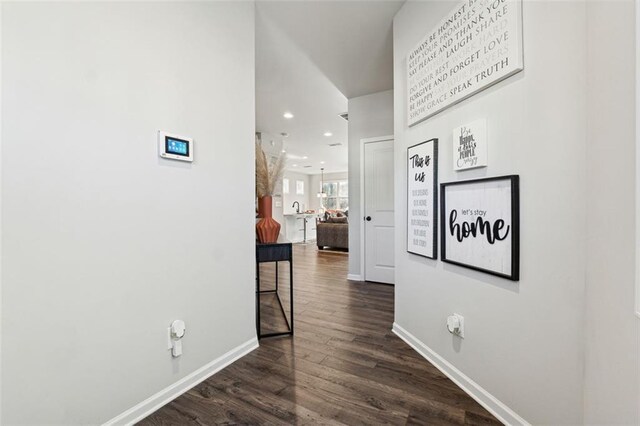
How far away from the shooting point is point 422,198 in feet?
6.46

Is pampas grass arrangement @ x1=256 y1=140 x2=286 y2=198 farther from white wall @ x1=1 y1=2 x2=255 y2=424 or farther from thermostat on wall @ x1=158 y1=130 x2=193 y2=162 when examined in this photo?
thermostat on wall @ x1=158 y1=130 x2=193 y2=162

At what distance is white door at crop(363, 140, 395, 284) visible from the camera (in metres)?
3.75

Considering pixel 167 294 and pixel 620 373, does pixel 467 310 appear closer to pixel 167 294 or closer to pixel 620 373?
pixel 620 373

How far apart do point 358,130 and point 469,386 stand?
125 inches

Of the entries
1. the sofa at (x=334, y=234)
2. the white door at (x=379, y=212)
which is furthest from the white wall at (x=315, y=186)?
the white door at (x=379, y=212)

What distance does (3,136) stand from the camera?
972mm

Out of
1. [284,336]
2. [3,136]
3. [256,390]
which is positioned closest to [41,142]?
[3,136]

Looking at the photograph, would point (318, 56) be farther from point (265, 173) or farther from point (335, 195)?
point (335, 195)

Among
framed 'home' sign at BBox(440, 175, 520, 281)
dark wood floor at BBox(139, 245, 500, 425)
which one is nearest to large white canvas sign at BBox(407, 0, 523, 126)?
framed 'home' sign at BBox(440, 175, 520, 281)

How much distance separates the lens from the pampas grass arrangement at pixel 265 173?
2.22m

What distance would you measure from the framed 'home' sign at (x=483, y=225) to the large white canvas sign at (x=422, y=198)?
9 centimetres

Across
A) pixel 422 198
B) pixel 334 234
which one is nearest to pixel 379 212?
pixel 422 198

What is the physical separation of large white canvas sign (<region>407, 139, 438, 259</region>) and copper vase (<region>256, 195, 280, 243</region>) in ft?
3.51

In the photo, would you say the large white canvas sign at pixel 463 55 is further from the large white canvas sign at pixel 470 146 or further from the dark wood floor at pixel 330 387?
the dark wood floor at pixel 330 387
